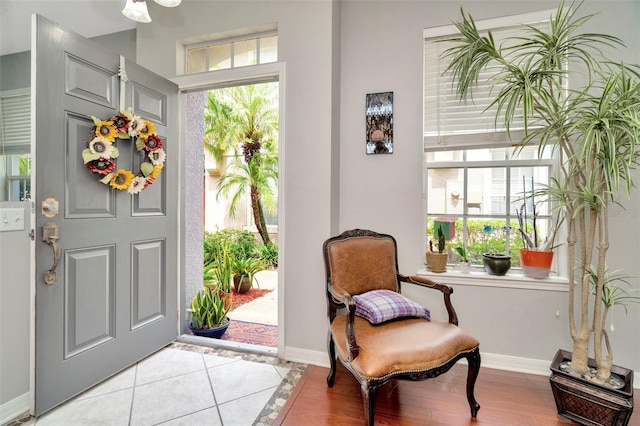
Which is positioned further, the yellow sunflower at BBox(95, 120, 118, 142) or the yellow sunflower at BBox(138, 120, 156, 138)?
the yellow sunflower at BBox(138, 120, 156, 138)

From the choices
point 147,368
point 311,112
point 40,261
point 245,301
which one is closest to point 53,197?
point 40,261

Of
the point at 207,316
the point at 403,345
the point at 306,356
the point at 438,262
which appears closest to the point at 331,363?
the point at 306,356

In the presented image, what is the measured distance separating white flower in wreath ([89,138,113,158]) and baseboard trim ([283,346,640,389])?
5.99 ft

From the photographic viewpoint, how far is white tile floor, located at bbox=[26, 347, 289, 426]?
1.57 metres

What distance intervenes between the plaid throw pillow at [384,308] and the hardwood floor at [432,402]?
50 cm

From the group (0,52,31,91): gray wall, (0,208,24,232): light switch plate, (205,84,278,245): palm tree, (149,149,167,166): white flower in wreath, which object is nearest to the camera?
(0,208,24,232): light switch plate

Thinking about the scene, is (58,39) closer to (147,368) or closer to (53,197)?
(53,197)

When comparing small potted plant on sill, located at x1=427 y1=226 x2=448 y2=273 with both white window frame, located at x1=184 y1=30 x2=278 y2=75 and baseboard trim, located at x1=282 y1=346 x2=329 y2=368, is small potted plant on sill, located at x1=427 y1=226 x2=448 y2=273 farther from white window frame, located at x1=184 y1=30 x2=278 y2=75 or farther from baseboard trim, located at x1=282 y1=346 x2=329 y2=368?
white window frame, located at x1=184 y1=30 x2=278 y2=75

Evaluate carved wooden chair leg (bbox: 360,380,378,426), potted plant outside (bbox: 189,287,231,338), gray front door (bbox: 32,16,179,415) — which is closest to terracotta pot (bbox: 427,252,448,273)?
carved wooden chair leg (bbox: 360,380,378,426)

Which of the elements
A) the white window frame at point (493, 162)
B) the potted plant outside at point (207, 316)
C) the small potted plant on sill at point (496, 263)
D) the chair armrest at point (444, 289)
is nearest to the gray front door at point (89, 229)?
the potted plant outside at point (207, 316)

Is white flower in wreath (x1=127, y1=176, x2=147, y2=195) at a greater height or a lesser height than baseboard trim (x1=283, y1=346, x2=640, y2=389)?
greater

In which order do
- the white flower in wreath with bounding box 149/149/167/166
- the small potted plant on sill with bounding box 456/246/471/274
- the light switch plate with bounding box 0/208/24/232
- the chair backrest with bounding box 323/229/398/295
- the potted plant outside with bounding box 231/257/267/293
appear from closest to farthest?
the light switch plate with bounding box 0/208/24/232 → the chair backrest with bounding box 323/229/398/295 → the white flower in wreath with bounding box 149/149/167/166 → the small potted plant on sill with bounding box 456/246/471/274 → the potted plant outside with bounding box 231/257/267/293

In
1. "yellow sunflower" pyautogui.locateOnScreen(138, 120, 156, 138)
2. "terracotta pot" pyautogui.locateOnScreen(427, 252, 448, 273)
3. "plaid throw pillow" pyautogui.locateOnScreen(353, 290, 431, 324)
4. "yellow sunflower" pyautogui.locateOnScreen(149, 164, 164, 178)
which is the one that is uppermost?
"yellow sunflower" pyautogui.locateOnScreen(138, 120, 156, 138)

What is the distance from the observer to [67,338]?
167 centimetres
